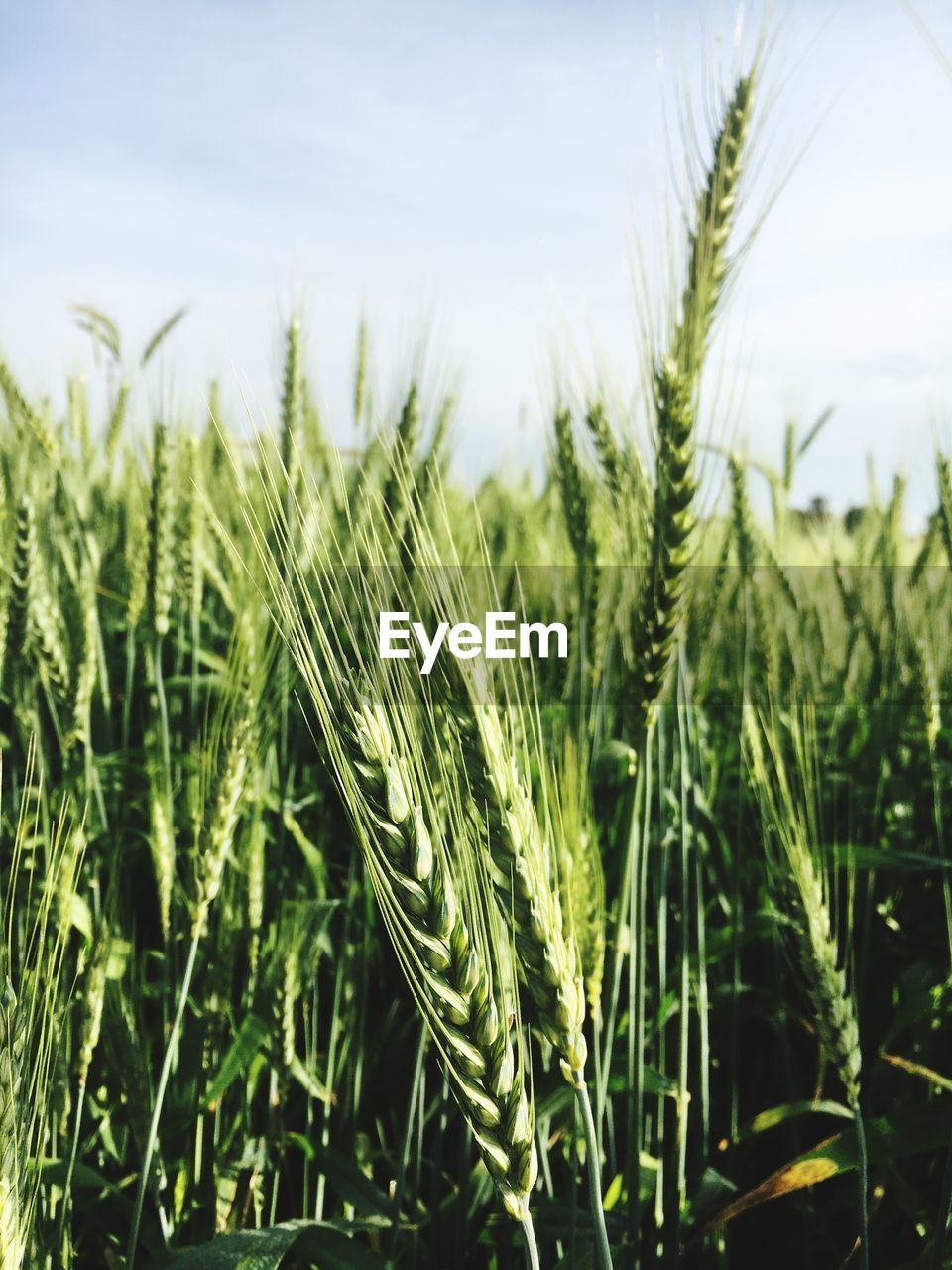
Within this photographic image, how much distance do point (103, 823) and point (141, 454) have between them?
102 cm

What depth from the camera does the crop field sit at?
1009 millimetres

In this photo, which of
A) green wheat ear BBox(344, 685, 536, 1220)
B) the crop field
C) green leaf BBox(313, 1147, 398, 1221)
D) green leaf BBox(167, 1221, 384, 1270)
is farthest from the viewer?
green leaf BBox(313, 1147, 398, 1221)

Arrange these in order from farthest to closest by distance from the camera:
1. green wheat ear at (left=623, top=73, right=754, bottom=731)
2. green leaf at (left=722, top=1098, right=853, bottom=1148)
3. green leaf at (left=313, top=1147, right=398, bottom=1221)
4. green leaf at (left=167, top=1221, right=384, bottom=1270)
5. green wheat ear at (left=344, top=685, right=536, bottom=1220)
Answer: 1. green leaf at (left=722, top=1098, right=853, bottom=1148)
2. green leaf at (left=313, top=1147, right=398, bottom=1221)
3. green wheat ear at (left=623, top=73, right=754, bottom=731)
4. green leaf at (left=167, top=1221, right=384, bottom=1270)
5. green wheat ear at (left=344, top=685, right=536, bottom=1220)

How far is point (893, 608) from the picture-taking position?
2.94 m

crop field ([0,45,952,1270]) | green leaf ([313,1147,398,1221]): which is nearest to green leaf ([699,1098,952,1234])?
crop field ([0,45,952,1270])

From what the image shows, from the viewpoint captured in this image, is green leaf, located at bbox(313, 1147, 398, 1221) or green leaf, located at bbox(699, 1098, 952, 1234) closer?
green leaf, located at bbox(699, 1098, 952, 1234)

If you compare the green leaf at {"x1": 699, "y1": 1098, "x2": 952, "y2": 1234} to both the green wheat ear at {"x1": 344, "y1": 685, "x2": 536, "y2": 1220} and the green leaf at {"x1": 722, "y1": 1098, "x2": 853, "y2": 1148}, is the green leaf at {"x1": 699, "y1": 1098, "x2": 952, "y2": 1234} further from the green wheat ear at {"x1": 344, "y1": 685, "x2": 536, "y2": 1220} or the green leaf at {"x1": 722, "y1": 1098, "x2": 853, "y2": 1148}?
the green wheat ear at {"x1": 344, "y1": 685, "x2": 536, "y2": 1220}

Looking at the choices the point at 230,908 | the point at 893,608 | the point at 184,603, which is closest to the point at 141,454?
the point at 184,603

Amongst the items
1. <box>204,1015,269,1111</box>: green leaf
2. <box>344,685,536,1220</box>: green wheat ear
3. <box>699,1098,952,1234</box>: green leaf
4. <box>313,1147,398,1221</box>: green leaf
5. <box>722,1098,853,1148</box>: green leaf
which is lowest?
<box>313,1147,398,1221</box>: green leaf

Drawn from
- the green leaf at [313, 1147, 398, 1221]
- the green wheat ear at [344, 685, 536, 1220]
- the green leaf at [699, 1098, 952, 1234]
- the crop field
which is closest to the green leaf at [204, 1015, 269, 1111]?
the crop field

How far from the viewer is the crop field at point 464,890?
1.01 metres

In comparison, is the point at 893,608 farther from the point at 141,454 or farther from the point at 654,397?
the point at 141,454

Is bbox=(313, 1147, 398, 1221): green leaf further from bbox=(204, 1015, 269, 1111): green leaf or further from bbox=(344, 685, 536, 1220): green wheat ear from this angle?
bbox=(344, 685, 536, 1220): green wheat ear

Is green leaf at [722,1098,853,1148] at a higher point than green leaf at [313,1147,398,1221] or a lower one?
higher
